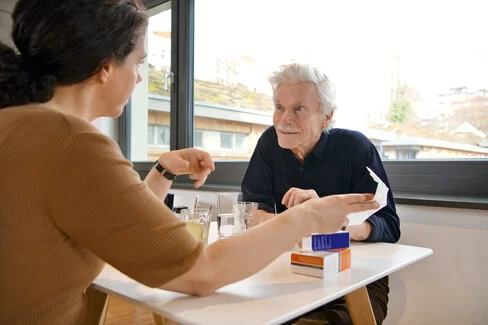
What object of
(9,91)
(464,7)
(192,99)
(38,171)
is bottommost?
(38,171)

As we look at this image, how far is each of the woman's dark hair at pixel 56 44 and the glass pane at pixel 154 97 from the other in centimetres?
226

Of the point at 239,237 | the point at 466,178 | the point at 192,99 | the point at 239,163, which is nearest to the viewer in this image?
the point at 239,237

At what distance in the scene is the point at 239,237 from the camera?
0.78 metres

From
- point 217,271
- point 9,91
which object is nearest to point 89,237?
point 217,271

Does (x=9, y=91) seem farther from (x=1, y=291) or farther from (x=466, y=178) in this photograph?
(x=466, y=178)

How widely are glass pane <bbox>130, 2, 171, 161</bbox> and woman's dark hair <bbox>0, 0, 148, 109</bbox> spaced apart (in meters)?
2.26

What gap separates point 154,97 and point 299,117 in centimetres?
196

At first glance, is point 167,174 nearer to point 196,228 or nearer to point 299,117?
point 196,228

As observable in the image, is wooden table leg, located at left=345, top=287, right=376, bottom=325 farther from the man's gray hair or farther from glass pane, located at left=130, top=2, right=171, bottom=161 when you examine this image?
glass pane, located at left=130, top=2, right=171, bottom=161

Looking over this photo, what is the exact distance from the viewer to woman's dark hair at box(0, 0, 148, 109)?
76 cm

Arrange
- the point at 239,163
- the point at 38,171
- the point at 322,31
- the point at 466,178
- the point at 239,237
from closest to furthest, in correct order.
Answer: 1. the point at 38,171
2. the point at 239,237
3. the point at 466,178
4. the point at 322,31
5. the point at 239,163

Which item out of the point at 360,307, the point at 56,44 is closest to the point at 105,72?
the point at 56,44

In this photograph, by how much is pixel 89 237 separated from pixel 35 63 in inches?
14.1

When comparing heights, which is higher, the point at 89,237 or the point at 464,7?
the point at 464,7
